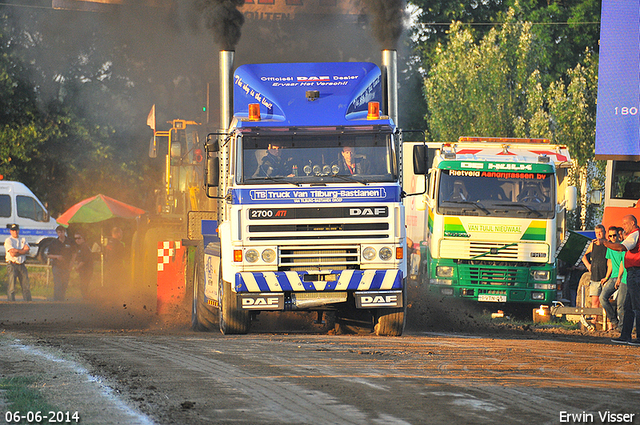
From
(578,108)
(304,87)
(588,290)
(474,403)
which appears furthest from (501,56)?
(474,403)

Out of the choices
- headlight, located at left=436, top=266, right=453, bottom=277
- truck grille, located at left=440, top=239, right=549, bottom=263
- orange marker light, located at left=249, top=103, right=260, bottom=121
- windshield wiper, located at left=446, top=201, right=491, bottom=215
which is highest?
orange marker light, located at left=249, top=103, right=260, bottom=121

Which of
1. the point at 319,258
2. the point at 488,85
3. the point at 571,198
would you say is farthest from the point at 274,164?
the point at 488,85

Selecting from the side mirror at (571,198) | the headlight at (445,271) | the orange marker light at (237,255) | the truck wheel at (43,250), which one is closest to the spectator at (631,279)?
the side mirror at (571,198)

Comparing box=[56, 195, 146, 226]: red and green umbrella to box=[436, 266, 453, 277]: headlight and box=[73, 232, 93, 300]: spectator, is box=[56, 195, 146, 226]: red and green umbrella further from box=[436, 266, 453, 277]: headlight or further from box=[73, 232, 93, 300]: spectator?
box=[436, 266, 453, 277]: headlight

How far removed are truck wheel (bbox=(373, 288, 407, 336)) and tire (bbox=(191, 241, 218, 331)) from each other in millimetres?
2839

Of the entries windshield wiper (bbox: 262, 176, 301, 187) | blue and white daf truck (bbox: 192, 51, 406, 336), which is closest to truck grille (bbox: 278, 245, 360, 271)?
blue and white daf truck (bbox: 192, 51, 406, 336)

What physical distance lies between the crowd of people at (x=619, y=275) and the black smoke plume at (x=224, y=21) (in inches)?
266

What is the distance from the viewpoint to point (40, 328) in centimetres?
1505

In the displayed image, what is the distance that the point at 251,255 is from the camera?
41.1 ft

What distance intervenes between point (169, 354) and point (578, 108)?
25.7 m

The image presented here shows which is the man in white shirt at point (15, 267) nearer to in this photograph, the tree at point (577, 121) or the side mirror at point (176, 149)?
the side mirror at point (176, 149)

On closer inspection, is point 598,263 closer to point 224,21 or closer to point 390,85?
point 390,85

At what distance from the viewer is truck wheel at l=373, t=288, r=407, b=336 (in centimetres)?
1339

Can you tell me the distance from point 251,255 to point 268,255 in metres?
0.22
